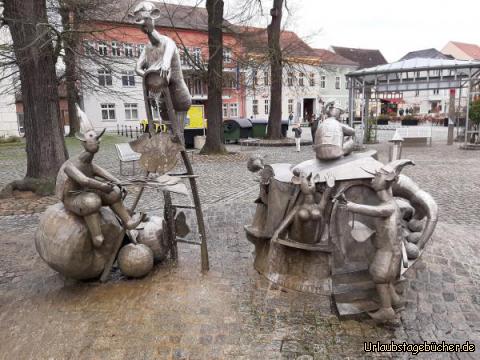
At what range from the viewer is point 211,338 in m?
3.31

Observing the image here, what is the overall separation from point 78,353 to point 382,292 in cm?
245

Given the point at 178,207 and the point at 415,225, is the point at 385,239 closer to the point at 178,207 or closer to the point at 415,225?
the point at 415,225

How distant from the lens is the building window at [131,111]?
39.6 m

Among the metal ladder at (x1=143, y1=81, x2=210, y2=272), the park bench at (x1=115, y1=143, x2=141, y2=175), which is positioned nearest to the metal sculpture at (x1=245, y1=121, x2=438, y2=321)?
the metal ladder at (x1=143, y1=81, x2=210, y2=272)

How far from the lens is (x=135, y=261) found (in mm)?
4297

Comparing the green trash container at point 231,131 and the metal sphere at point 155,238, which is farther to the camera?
the green trash container at point 231,131

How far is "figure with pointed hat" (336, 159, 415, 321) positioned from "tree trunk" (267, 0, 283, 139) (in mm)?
14097

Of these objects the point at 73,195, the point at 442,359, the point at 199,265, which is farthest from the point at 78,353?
the point at 442,359

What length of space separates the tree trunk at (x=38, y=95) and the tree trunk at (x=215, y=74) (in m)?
6.97

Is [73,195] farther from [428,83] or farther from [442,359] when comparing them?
[428,83]

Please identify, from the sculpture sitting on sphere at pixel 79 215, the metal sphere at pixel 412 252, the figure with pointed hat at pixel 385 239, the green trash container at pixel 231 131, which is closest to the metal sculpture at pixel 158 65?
the sculpture sitting on sphere at pixel 79 215

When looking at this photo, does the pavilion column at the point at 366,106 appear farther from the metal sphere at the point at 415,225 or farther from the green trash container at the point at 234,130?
the metal sphere at the point at 415,225

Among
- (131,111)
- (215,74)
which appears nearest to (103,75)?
(215,74)

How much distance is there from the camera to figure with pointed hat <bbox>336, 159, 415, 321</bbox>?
334 centimetres
